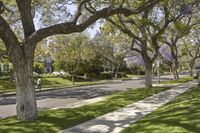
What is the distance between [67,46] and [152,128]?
146 ft

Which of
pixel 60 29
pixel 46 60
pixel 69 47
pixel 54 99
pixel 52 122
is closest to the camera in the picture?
pixel 52 122

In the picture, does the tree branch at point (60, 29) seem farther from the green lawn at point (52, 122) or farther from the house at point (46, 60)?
the house at point (46, 60)

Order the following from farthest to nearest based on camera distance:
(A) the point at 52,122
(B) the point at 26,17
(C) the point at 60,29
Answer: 1. (B) the point at 26,17
2. (C) the point at 60,29
3. (A) the point at 52,122

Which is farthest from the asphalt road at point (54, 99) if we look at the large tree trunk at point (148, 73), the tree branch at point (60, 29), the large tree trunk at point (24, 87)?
the tree branch at point (60, 29)

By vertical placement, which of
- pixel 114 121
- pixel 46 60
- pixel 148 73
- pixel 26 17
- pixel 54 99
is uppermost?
pixel 46 60

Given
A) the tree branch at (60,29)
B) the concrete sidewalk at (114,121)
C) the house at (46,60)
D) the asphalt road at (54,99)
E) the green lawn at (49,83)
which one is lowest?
the concrete sidewalk at (114,121)

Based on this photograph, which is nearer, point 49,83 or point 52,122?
point 52,122

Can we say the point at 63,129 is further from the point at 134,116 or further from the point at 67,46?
the point at 67,46

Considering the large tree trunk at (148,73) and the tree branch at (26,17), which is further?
the large tree trunk at (148,73)

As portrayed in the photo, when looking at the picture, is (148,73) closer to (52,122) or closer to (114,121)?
(114,121)

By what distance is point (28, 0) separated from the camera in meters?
15.6

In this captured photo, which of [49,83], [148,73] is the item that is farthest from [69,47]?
[148,73]

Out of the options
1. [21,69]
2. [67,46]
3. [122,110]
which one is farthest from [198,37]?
[21,69]

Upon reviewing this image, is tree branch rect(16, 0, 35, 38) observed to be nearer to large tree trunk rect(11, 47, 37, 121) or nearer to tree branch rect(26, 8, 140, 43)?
tree branch rect(26, 8, 140, 43)
